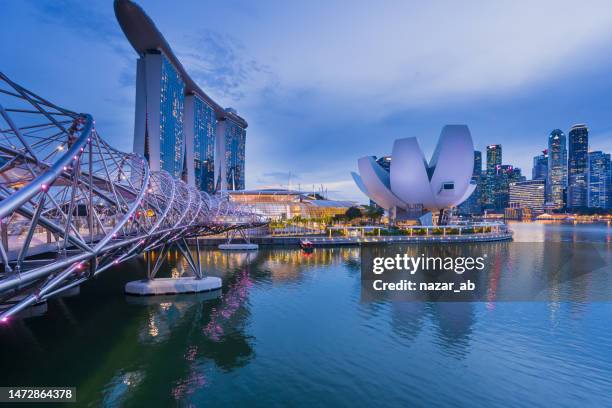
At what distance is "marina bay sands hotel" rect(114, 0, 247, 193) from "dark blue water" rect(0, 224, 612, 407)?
6229 cm

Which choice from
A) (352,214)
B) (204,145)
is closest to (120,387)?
(352,214)

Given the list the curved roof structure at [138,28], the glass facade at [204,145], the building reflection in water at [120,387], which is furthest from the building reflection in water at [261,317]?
the glass facade at [204,145]

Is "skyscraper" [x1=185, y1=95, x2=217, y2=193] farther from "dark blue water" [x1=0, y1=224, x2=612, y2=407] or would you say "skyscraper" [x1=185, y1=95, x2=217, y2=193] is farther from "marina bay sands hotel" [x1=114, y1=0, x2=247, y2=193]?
"dark blue water" [x1=0, y1=224, x2=612, y2=407]

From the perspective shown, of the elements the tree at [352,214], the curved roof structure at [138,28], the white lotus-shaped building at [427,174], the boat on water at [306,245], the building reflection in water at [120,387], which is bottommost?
the building reflection in water at [120,387]

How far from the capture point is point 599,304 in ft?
61.6

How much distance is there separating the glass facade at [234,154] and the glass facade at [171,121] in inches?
1797

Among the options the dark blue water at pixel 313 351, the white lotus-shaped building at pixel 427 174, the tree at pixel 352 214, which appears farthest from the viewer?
the tree at pixel 352 214

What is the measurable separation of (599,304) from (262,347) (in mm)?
18953

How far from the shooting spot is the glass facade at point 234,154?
146 metres

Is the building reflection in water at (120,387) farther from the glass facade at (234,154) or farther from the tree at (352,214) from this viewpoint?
the glass facade at (234,154)

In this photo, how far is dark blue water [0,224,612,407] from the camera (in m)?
10.0

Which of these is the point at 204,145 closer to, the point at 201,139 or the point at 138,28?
the point at 201,139

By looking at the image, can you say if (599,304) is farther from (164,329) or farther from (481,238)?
(481,238)

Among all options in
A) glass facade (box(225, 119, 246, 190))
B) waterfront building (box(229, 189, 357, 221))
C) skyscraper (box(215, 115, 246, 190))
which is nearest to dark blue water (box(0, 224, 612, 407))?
waterfront building (box(229, 189, 357, 221))
